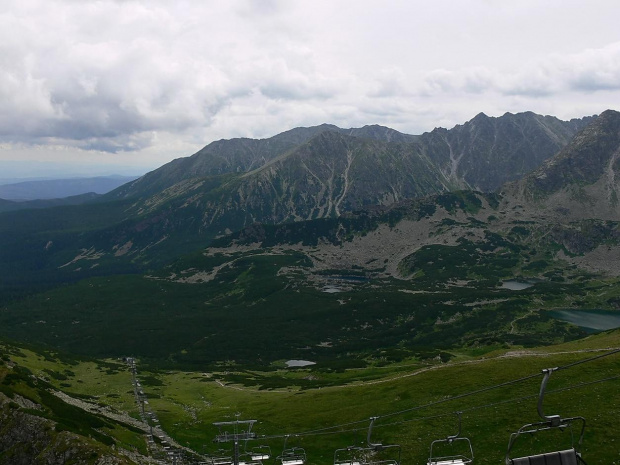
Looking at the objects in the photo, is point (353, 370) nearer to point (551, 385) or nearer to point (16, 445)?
point (551, 385)

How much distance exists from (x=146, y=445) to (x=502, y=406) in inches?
2232

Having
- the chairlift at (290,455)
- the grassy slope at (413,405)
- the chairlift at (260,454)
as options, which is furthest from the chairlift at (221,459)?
the grassy slope at (413,405)

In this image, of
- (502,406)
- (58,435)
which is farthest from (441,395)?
(58,435)

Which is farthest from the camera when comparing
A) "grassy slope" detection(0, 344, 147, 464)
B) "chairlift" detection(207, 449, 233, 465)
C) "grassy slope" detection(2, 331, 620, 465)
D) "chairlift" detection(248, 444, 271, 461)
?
"grassy slope" detection(2, 331, 620, 465)

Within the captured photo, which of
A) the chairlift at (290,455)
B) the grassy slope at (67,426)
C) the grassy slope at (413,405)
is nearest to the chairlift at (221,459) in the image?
the chairlift at (290,455)

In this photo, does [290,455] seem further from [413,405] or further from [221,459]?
[413,405]

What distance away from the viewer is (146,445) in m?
74.4

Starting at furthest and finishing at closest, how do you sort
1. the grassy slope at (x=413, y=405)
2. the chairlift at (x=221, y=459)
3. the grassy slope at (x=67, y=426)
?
the grassy slope at (x=413, y=405), the grassy slope at (x=67, y=426), the chairlift at (x=221, y=459)

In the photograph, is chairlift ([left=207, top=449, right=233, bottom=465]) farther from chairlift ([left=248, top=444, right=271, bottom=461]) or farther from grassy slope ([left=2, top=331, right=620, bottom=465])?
grassy slope ([left=2, top=331, right=620, bottom=465])

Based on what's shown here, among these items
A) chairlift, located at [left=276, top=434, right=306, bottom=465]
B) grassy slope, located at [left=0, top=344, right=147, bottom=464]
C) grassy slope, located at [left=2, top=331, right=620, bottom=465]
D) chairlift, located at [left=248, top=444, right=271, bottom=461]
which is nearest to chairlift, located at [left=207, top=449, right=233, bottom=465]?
chairlift, located at [left=248, top=444, right=271, bottom=461]

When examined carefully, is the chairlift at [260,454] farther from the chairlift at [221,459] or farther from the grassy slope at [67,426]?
the grassy slope at [67,426]

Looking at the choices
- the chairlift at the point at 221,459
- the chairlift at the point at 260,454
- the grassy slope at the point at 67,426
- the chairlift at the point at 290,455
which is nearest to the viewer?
the chairlift at the point at 290,455

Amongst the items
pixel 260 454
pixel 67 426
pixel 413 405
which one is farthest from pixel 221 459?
pixel 413 405

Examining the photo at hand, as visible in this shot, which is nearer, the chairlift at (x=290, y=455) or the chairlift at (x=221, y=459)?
the chairlift at (x=290, y=455)
